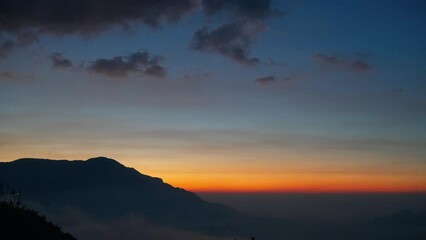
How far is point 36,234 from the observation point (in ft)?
136

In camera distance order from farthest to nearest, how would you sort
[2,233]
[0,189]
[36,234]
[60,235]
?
[0,189]
[60,235]
[36,234]
[2,233]

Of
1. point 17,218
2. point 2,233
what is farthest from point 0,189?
point 2,233

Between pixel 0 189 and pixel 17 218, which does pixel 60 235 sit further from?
pixel 0 189

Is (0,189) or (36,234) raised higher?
(0,189)

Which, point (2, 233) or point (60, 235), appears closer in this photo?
point (2, 233)

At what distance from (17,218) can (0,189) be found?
16462 mm

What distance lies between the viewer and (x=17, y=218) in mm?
42781

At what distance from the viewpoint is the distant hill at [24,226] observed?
128 feet

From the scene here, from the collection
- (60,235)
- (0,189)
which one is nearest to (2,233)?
(60,235)

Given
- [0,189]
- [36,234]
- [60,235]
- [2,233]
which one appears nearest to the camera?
[2,233]

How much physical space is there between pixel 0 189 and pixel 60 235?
17.9m

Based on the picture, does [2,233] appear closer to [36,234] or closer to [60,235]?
[36,234]

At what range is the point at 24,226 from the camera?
41656 mm

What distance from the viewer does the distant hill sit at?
39.2 m
